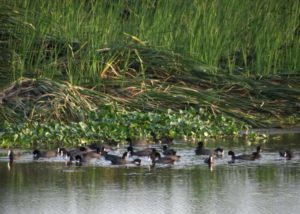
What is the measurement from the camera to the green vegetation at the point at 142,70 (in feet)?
59.3

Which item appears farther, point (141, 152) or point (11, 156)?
point (141, 152)

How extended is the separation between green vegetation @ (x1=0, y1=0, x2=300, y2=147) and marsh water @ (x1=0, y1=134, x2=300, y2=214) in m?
1.78

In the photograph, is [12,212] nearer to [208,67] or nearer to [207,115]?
[207,115]

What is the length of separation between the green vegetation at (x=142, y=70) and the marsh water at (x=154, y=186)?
5.83 feet

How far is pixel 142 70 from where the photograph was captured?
19.7m

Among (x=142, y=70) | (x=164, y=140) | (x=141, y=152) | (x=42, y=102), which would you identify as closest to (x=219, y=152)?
(x=141, y=152)

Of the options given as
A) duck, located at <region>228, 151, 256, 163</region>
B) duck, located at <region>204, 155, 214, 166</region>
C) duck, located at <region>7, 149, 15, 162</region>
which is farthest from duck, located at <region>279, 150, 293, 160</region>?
duck, located at <region>7, 149, 15, 162</region>

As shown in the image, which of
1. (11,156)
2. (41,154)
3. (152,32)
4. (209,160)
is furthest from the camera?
(152,32)

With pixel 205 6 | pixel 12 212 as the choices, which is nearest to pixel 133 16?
pixel 205 6

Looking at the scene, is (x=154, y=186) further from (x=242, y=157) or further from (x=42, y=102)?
(x=42, y=102)

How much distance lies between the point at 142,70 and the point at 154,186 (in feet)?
19.6

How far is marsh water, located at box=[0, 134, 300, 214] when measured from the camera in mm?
12688

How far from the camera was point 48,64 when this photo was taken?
751 inches

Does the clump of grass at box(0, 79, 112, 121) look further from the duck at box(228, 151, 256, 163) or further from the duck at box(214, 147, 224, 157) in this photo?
the duck at box(228, 151, 256, 163)
